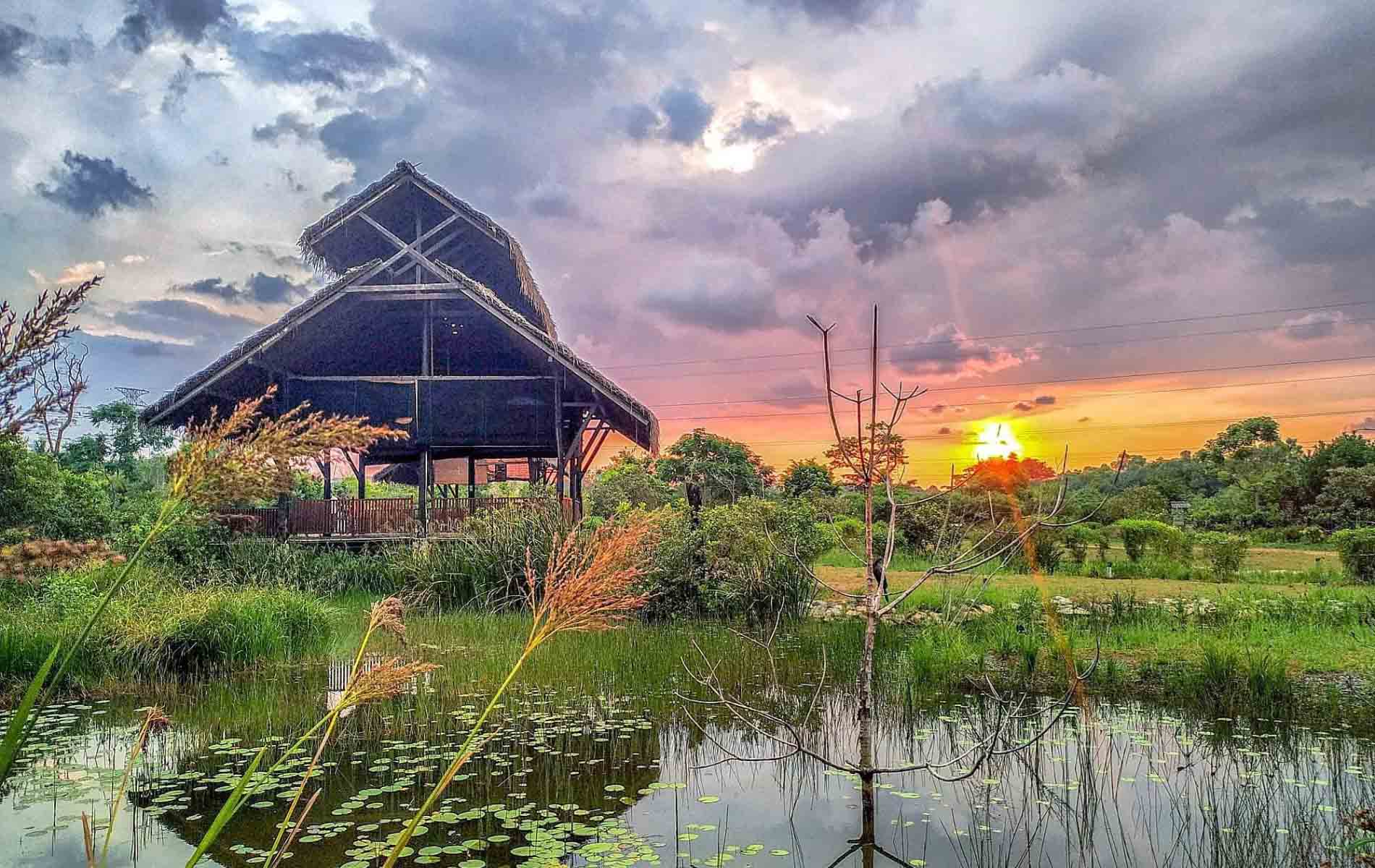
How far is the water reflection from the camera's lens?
3807 millimetres

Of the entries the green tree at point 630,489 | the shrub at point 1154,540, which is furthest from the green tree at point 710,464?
the shrub at point 1154,540

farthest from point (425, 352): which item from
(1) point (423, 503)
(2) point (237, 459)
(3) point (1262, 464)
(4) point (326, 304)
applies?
(3) point (1262, 464)

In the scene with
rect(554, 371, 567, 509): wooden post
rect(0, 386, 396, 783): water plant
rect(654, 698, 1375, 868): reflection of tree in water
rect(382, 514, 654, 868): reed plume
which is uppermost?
rect(554, 371, 567, 509): wooden post

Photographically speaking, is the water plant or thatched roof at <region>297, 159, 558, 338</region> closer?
the water plant

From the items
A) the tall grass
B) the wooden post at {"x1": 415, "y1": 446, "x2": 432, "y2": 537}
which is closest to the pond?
the tall grass

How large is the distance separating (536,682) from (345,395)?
446 inches

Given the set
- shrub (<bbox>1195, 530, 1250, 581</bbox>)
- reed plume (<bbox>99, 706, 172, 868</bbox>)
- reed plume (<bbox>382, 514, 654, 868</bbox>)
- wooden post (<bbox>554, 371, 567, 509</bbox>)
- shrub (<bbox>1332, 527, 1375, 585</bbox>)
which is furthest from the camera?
wooden post (<bbox>554, 371, 567, 509</bbox>)

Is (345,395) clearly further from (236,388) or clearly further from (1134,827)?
(1134,827)

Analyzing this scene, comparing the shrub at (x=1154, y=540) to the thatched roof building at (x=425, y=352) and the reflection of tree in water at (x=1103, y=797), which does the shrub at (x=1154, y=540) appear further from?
the reflection of tree in water at (x=1103, y=797)

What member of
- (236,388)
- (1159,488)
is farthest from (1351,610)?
(1159,488)

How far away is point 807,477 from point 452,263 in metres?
14.0

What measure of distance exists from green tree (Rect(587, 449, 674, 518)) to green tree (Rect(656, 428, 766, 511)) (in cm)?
72

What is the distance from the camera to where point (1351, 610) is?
9.55 m

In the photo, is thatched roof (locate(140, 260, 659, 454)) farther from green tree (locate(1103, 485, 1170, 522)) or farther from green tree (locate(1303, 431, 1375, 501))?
green tree (locate(1303, 431, 1375, 501))
